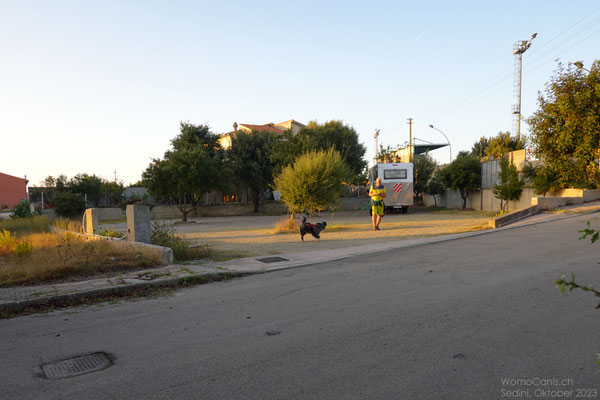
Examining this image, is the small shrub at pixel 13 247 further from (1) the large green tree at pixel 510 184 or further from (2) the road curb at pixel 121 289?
(1) the large green tree at pixel 510 184

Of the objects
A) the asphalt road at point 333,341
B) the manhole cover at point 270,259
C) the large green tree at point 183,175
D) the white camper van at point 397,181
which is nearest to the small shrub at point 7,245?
the asphalt road at point 333,341

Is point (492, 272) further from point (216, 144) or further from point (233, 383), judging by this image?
point (216, 144)

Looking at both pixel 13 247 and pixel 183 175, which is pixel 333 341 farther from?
pixel 183 175

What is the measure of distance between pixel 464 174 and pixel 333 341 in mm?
26934

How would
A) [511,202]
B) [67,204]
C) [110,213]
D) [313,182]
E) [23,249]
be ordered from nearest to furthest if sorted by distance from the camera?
[23,249]
[313,182]
[511,202]
[67,204]
[110,213]

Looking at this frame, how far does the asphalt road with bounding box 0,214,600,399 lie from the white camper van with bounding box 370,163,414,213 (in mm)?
19881

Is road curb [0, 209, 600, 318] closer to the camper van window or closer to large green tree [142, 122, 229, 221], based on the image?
large green tree [142, 122, 229, 221]

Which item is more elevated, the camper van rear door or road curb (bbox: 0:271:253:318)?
the camper van rear door

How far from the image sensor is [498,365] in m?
3.52

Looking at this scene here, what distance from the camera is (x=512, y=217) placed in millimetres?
15680

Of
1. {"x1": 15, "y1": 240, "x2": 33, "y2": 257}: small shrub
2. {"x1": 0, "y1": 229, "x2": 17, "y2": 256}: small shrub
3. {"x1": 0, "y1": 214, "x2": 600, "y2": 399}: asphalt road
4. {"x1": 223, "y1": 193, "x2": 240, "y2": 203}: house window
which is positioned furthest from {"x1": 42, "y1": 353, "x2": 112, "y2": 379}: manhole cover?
{"x1": 223, "y1": 193, "x2": 240, "y2": 203}: house window

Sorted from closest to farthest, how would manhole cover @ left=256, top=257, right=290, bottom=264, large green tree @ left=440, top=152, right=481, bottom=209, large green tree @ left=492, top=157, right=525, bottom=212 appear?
manhole cover @ left=256, top=257, right=290, bottom=264 < large green tree @ left=492, top=157, right=525, bottom=212 < large green tree @ left=440, top=152, right=481, bottom=209

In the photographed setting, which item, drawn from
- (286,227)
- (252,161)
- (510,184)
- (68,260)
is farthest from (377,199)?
(252,161)

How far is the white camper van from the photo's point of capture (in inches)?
1061
